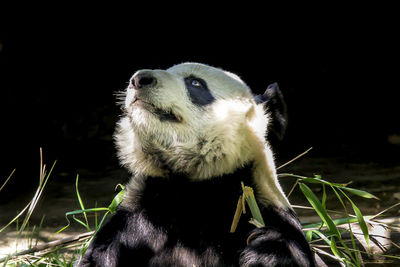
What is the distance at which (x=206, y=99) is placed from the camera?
9.59 feet

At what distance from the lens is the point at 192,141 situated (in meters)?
2.76

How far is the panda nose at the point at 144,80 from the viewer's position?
270 centimetres

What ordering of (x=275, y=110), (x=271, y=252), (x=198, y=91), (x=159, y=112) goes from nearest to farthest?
(x=271, y=252) < (x=159, y=112) < (x=198, y=91) < (x=275, y=110)

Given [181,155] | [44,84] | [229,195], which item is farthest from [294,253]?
[44,84]

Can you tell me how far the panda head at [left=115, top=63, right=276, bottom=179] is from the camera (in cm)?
271

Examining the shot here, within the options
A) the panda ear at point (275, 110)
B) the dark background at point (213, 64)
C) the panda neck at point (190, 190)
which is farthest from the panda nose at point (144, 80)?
the dark background at point (213, 64)

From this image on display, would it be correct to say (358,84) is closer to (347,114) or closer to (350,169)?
(347,114)

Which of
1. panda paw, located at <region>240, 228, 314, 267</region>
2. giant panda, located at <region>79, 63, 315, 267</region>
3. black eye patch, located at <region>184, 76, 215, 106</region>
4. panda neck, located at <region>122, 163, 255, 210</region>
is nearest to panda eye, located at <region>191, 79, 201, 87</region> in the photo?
black eye patch, located at <region>184, 76, 215, 106</region>

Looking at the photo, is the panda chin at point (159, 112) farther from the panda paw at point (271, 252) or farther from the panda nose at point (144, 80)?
the panda paw at point (271, 252)

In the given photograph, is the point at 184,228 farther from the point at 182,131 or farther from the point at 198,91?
the point at 198,91

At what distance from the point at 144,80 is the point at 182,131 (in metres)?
0.32

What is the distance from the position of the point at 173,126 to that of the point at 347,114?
7.42 meters

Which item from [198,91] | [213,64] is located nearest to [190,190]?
[198,91]

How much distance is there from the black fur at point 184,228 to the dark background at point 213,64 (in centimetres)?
533
